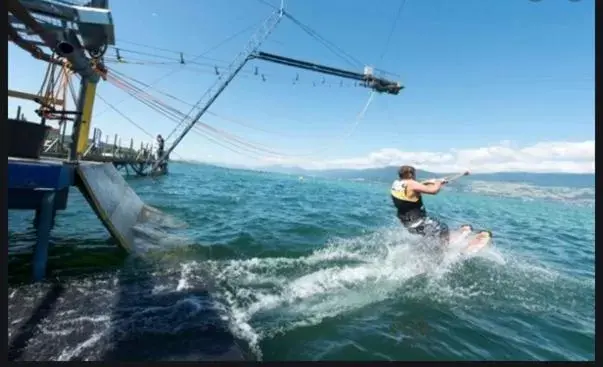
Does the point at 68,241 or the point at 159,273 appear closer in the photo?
the point at 159,273

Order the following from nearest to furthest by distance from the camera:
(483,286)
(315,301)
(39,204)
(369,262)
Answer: (315,301) < (39,204) < (483,286) < (369,262)

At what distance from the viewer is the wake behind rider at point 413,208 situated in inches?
382

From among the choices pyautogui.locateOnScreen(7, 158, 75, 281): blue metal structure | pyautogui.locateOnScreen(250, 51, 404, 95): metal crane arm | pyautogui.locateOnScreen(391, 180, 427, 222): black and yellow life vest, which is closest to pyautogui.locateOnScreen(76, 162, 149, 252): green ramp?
pyautogui.locateOnScreen(7, 158, 75, 281): blue metal structure

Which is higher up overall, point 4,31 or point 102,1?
point 102,1

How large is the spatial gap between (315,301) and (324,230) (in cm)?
768

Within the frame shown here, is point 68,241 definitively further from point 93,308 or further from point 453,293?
point 453,293

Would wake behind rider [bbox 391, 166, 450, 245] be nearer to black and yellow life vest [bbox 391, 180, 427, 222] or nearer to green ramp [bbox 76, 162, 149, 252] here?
black and yellow life vest [bbox 391, 180, 427, 222]

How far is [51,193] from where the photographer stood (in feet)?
22.5

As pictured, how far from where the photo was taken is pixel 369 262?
966cm

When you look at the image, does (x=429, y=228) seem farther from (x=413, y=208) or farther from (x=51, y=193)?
(x=51, y=193)

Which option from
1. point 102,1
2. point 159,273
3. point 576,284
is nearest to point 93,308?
point 159,273

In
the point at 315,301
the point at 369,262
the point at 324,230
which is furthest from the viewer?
the point at 324,230

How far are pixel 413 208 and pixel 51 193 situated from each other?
8.90 metres

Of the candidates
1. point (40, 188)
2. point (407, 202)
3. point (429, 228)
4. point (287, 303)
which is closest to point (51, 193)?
point (40, 188)
